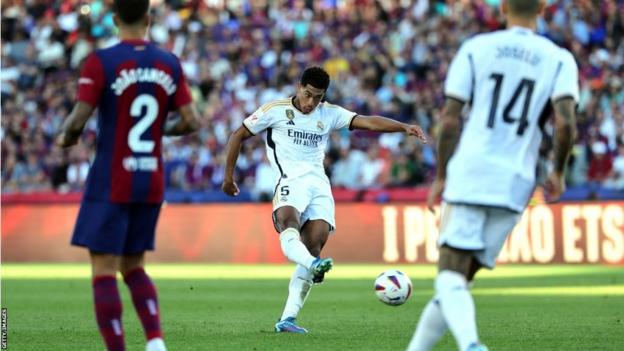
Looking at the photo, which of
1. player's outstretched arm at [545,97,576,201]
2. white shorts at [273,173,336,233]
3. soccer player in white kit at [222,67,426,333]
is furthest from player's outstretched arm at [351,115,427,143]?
player's outstretched arm at [545,97,576,201]

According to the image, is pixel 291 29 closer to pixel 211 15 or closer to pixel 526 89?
pixel 211 15

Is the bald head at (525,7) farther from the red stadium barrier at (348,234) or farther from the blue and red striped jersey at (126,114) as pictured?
the red stadium barrier at (348,234)

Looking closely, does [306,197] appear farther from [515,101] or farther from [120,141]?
[515,101]

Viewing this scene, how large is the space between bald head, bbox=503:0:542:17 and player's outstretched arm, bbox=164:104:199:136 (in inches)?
79.2

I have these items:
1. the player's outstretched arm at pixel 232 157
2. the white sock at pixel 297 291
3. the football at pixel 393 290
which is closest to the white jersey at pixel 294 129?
the player's outstretched arm at pixel 232 157

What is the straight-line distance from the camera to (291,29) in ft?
105

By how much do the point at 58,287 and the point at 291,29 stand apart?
47.4 feet

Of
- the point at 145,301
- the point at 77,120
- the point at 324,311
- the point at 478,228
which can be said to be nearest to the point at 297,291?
the point at 324,311

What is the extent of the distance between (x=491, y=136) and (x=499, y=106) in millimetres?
171

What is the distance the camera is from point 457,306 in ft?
23.8

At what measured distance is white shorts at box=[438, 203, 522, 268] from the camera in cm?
737

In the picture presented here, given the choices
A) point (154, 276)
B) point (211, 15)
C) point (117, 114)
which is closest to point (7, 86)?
point (211, 15)

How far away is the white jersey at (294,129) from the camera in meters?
12.0

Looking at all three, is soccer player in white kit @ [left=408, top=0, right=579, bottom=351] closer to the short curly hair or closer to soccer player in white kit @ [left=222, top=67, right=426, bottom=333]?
the short curly hair
